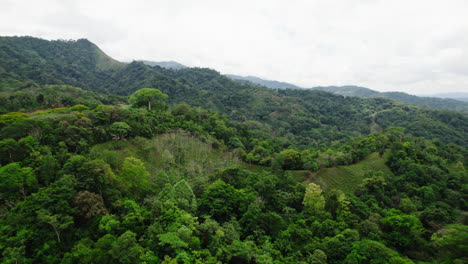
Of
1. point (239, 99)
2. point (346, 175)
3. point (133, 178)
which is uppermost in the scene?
point (239, 99)

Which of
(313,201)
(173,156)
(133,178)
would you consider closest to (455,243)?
(313,201)

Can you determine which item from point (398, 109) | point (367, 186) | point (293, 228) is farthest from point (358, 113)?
point (293, 228)

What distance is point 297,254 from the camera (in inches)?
789

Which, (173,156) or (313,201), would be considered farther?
(173,156)

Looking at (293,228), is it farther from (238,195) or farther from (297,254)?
(238,195)

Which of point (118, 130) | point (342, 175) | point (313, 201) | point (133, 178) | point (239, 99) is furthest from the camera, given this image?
point (239, 99)

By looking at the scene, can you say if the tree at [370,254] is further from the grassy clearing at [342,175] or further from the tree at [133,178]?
the tree at [133,178]

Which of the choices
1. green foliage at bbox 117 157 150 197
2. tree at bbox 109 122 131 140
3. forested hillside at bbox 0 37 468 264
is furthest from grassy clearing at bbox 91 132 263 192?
green foliage at bbox 117 157 150 197

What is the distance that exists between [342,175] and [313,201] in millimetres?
15821

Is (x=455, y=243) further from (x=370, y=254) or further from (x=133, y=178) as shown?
(x=133, y=178)

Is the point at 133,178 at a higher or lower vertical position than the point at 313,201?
higher

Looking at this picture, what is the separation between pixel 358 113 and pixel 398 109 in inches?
770

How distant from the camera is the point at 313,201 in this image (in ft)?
90.2

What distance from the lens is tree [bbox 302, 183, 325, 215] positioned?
2688 cm
